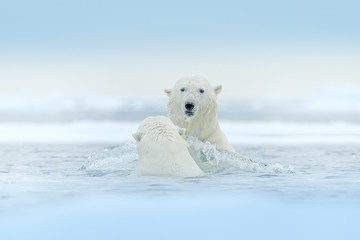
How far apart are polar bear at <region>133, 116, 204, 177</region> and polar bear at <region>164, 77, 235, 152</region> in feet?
2.45

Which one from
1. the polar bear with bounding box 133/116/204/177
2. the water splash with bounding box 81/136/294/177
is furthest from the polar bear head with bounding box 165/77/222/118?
the polar bear with bounding box 133/116/204/177

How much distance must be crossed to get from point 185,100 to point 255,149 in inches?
211

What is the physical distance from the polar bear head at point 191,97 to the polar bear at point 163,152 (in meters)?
0.69

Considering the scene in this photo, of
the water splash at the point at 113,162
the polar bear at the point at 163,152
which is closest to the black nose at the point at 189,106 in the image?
the polar bear at the point at 163,152

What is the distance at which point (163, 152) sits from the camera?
5984 millimetres

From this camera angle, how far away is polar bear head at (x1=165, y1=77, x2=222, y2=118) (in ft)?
23.0

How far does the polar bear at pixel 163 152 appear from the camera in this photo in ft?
19.3

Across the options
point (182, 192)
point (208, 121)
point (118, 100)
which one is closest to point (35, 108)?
point (118, 100)

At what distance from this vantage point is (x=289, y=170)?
728 centimetres

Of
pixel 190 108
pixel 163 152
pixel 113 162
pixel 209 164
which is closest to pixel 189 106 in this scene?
pixel 190 108

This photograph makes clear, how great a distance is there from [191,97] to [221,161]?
2.92ft

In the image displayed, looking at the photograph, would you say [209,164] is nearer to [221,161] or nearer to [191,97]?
[221,161]

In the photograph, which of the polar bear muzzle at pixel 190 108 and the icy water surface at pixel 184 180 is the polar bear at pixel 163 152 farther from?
the polar bear muzzle at pixel 190 108

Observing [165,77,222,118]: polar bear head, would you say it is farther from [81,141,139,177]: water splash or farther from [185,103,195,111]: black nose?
[81,141,139,177]: water splash
